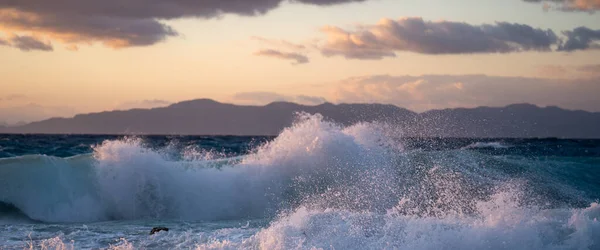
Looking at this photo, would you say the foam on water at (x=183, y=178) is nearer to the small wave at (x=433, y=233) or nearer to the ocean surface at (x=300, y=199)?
the ocean surface at (x=300, y=199)

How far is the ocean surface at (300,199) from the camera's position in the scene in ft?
30.2

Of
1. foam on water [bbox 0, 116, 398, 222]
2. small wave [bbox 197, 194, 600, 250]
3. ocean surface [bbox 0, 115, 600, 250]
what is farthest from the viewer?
foam on water [bbox 0, 116, 398, 222]

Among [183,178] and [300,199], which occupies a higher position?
[183,178]

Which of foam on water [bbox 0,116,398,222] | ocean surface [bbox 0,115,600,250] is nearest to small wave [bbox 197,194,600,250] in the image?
ocean surface [bbox 0,115,600,250]

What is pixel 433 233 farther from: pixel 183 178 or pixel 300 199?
pixel 183 178

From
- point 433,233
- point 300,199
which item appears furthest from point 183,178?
point 433,233

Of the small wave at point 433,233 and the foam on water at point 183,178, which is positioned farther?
the foam on water at point 183,178

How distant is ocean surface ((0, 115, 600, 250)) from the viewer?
922 centimetres

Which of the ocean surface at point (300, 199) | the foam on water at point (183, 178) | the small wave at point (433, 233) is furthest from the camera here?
the foam on water at point (183, 178)

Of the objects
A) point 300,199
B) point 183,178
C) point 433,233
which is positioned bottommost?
point 300,199

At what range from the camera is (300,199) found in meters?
16.6

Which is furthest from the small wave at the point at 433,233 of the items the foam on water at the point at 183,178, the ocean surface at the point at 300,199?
the foam on water at the point at 183,178

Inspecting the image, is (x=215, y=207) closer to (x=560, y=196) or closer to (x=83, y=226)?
(x=83, y=226)

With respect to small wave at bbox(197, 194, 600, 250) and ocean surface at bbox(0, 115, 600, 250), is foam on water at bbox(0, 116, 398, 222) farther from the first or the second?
small wave at bbox(197, 194, 600, 250)
